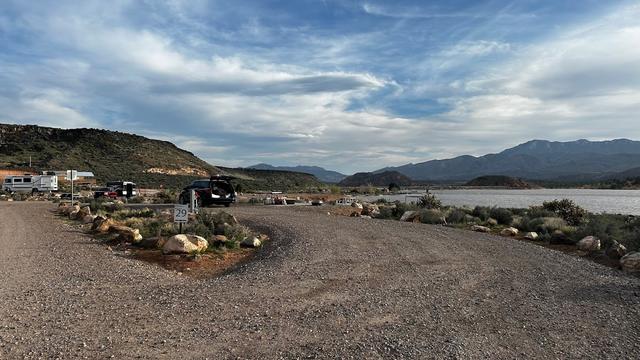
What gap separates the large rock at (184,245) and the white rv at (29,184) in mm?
48708

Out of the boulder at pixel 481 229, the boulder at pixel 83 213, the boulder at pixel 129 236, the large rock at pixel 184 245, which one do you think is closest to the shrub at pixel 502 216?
the boulder at pixel 481 229

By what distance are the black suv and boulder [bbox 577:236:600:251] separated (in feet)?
64.6

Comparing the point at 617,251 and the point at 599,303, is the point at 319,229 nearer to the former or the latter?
the point at 617,251

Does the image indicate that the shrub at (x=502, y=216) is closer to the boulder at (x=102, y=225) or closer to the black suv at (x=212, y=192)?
the black suv at (x=212, y=192)

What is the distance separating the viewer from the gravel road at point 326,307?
5.79 meters

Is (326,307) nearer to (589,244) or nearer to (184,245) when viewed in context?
(184,245)

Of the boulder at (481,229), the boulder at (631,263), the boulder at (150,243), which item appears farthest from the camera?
the boulder at (481,229)

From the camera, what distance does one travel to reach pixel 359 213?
2828 centimetres

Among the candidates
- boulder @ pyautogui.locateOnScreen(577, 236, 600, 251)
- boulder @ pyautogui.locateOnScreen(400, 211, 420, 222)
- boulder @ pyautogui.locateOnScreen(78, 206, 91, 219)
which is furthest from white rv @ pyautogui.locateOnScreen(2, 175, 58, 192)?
boulder @ pyautogui.locateOnScreen(577, 236, 600, 251)

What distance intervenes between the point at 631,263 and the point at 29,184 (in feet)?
187

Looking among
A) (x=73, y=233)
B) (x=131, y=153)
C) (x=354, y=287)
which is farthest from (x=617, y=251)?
(x=131, y=153)

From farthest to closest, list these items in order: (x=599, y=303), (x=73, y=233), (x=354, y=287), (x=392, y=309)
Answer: (x=73, y=233)
(x=354, y=287)
(x=599, y=303)
(x=392, y=309)

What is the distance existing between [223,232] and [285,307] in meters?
8.61

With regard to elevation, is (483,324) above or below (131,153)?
below
